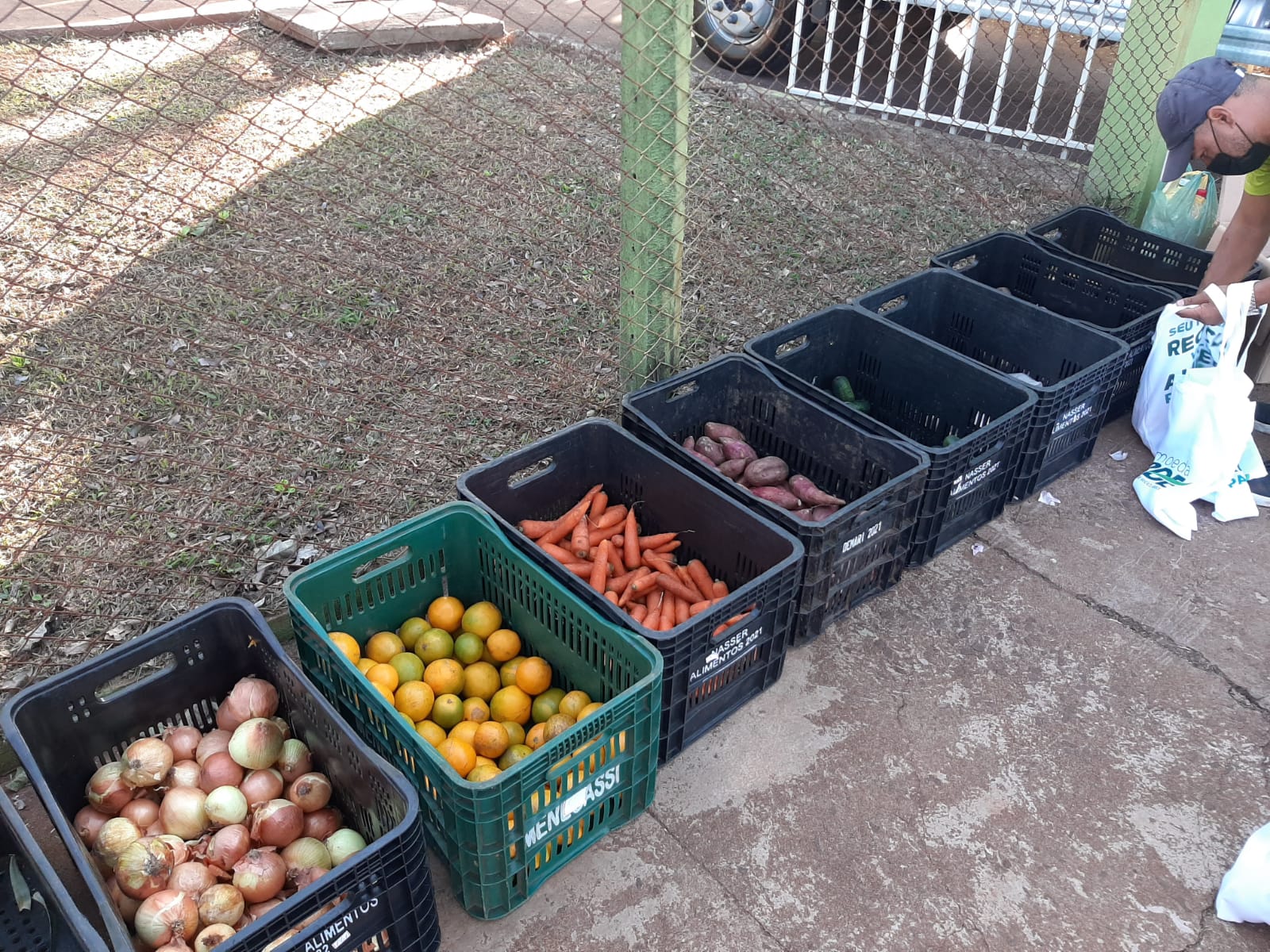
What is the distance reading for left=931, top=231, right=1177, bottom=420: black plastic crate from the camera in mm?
3992

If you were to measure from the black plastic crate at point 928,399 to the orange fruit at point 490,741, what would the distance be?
5.11 feet

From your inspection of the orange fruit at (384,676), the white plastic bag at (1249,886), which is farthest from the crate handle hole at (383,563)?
the white plastic bag at (1249,886)

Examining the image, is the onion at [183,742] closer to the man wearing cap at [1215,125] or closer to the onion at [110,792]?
the onion at [110,792]

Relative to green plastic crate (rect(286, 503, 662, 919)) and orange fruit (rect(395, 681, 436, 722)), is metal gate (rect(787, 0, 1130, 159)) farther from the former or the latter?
orange fruit (rect(395, 681, 436, 722))

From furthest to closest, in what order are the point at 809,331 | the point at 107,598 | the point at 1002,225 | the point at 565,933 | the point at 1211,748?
the point at 1002,225 < the point at 809,331 < the point at 107,598 < the point at 1211,748 < the point at 565,933

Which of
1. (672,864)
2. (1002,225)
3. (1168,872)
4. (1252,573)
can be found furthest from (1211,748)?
(1002,225)

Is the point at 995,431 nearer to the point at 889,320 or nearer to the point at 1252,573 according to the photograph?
the point at 889,320

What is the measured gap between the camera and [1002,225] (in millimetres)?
5602

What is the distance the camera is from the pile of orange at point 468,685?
2.35 metres

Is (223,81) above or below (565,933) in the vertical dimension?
above

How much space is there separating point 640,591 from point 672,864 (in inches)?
29.7

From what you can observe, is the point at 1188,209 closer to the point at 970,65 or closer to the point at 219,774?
the point at 970,65

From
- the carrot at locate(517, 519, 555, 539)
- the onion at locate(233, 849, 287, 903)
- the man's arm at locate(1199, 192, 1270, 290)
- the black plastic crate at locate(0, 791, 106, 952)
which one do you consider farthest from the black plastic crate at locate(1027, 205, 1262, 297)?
the black plastic crate at locate(0, 791, 106, 952)

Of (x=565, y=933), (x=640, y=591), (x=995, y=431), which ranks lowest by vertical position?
(x=565, y=933)
